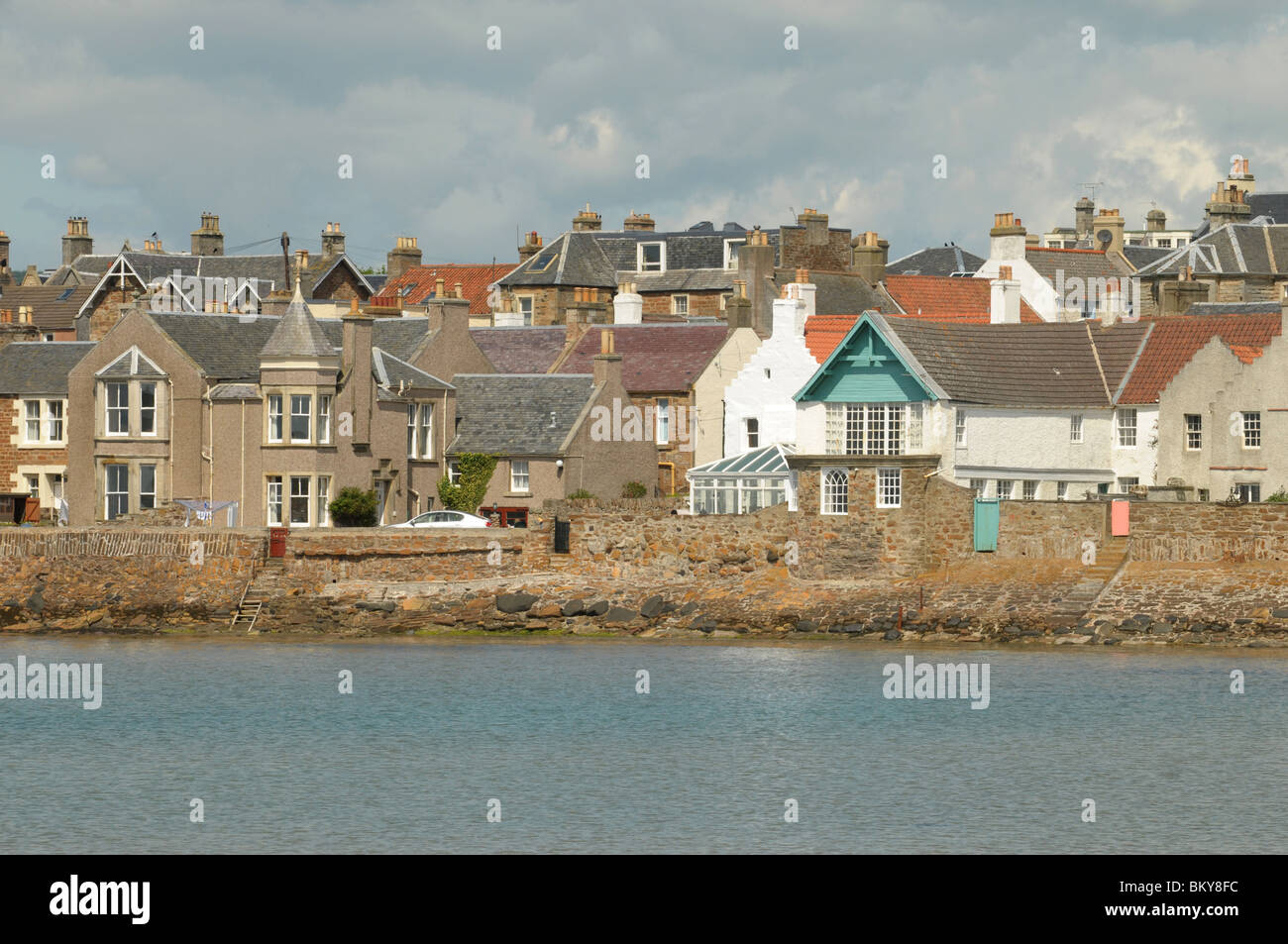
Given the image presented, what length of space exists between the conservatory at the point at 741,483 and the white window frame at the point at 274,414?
41.9 ft

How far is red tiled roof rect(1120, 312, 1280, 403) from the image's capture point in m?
65.4

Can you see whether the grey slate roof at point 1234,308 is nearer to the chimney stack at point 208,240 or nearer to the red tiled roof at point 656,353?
the red tiled roof at point 656,353

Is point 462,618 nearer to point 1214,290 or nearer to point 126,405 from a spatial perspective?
point 126,405

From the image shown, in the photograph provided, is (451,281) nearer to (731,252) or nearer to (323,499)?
(731,252)

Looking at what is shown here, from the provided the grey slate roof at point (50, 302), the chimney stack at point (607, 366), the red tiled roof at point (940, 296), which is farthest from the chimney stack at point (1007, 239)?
the grey slate roof at point (50, 302)

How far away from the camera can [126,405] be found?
235ft

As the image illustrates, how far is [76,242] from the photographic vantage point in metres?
135

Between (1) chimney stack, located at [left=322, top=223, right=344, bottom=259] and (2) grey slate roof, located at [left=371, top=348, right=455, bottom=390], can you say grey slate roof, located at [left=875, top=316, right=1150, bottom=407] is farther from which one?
(1) chimney stack, located at [left=322, top=223, right=344, bottom=259]

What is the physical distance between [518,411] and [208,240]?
5612 cm

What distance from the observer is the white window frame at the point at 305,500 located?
6894 cm

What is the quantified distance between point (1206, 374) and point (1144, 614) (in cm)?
984

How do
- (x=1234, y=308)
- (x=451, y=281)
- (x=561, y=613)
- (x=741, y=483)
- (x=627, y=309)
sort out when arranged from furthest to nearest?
(x=451, y=281)
(x=627, y=309)
(x=1234, y=308)
(x=741, y=483)
(x=561, y=613)

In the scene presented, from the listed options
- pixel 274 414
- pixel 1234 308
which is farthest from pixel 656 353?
pixel 1234 308
